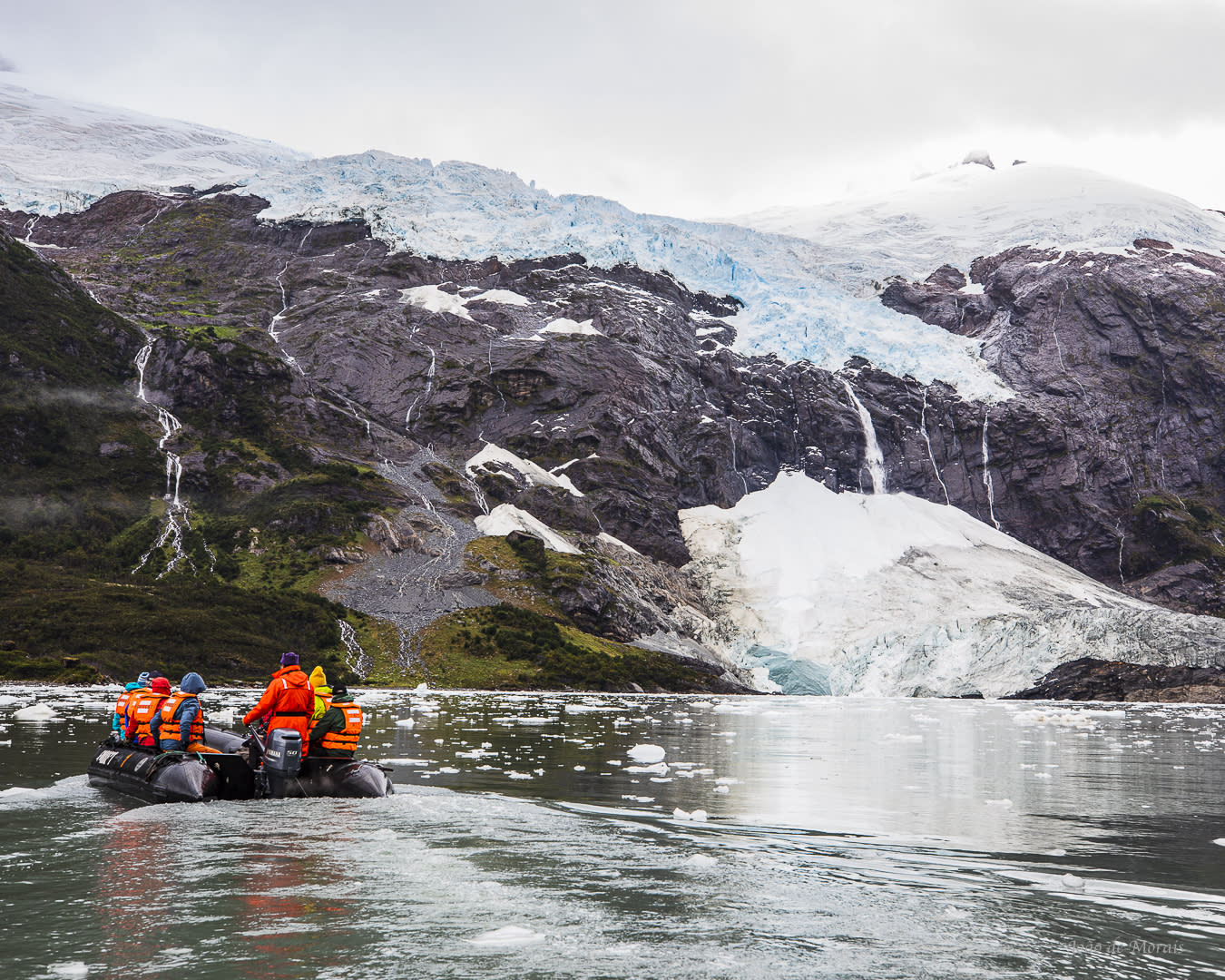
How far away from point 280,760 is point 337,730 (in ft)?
4.48

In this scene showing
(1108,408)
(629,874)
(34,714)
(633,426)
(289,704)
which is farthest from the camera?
(1108,408)

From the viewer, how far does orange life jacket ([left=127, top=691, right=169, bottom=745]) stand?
884 inches

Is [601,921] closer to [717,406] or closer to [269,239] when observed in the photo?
[717,406]

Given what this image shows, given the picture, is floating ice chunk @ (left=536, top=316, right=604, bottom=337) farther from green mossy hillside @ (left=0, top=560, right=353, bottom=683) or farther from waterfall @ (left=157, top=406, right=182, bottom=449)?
green mossy hillside @ (left=0, top=560, right=353, bottom=683)

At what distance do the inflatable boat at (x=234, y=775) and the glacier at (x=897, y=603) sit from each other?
9183 centimetres

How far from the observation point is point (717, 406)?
167375mm

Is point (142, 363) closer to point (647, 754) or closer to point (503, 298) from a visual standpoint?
point (503, 298)

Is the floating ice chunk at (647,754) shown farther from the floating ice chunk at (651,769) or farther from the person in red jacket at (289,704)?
the person in red jacket at (289,704)

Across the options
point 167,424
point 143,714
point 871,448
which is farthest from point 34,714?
point 871,448

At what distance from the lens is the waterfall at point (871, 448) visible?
163250 millimetres

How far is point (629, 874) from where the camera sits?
1470cm

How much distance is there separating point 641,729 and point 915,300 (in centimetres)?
16453

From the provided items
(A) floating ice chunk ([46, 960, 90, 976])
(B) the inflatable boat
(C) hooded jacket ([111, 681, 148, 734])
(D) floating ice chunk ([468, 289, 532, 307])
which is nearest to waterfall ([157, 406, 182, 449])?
(D) floating ice chunk ([468, 289, 532, 307])

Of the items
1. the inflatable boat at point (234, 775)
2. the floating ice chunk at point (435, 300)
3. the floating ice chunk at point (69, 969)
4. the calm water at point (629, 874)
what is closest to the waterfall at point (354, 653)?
the calm water at point (629, 874)
